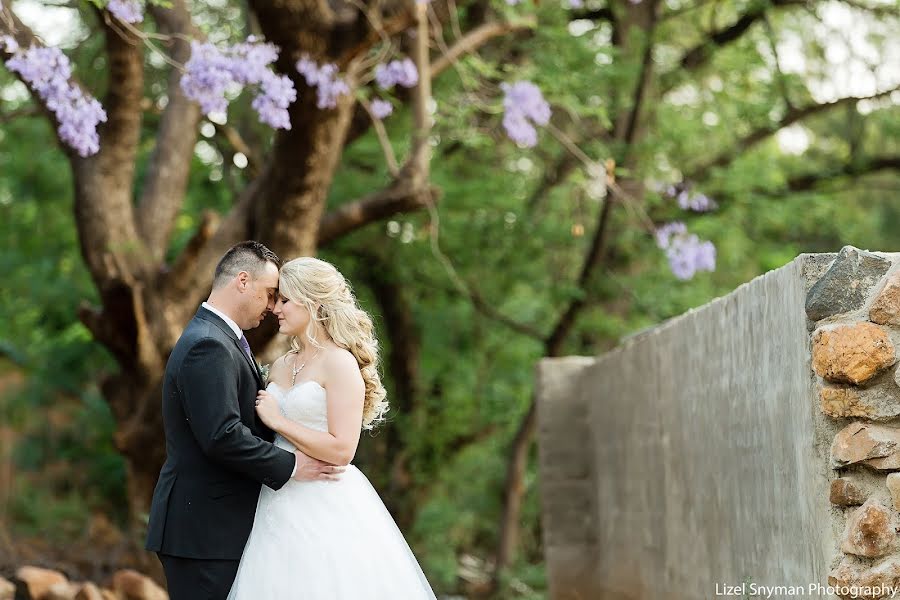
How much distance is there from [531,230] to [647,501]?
6463mm

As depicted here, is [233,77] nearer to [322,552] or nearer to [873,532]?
[322,552]

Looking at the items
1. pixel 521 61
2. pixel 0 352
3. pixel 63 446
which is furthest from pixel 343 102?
pixel 0 352

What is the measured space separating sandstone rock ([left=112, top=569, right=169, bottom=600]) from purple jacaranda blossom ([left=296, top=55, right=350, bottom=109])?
331 cm

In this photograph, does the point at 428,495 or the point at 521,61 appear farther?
the point at 428,495

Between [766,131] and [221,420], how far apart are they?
34.4 ft

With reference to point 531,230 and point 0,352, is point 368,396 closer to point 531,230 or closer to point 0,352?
point 531,230

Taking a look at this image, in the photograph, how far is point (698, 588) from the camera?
18.5 feet

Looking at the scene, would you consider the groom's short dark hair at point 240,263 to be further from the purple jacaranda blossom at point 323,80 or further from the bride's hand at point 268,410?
the purple jacaranda blossom at point 323,80

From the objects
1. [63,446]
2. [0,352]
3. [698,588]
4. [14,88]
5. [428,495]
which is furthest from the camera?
[0,352]

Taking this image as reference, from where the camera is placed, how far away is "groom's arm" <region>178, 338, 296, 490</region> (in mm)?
4504

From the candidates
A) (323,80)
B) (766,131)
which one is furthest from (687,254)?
(766,131)

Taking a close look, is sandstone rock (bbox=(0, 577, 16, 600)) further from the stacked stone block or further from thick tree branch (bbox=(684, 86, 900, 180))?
thick tree branch (bbox=(684, 86, 900, 180))

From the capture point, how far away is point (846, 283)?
3.80 metres

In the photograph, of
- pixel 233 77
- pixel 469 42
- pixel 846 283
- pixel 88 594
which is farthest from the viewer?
pixel 469 42
